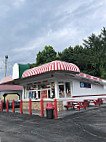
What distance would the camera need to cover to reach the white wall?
52.8ft

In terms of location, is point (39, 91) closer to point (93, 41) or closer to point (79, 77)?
point (79, 77)

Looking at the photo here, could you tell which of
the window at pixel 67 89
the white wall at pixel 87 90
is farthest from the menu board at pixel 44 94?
the white wall at pixel 87 90

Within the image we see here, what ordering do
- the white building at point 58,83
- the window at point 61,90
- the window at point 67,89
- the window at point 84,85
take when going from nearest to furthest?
1. the white building at point 58,83
2. the window at point 61,90
3. the window at point 67,89
4. the window at point 84,85

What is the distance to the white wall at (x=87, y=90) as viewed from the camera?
1610 cm

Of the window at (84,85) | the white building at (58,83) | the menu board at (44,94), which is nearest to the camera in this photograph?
the white building at (58,83)

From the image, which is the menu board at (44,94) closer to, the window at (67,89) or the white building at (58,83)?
the white building at (58,83)

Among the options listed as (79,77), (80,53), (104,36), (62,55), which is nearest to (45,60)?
(62,55)

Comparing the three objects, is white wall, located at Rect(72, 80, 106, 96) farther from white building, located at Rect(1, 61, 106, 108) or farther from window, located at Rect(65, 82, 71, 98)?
window, located at Rect(65, 82, 71, 98)

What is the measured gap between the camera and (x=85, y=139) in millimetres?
5676

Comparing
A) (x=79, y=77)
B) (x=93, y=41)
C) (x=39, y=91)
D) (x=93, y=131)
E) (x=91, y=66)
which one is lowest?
(x=93, y=131)

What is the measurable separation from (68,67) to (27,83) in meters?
7.50

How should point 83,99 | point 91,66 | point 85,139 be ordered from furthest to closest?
point 91,66 → point 83,99 → point 85,139

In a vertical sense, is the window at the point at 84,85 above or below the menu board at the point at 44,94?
above

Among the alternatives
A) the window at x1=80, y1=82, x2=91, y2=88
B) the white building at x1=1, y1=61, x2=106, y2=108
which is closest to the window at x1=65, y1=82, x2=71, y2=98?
the white building at x1=1, y1=61, x2=106, y2=108
